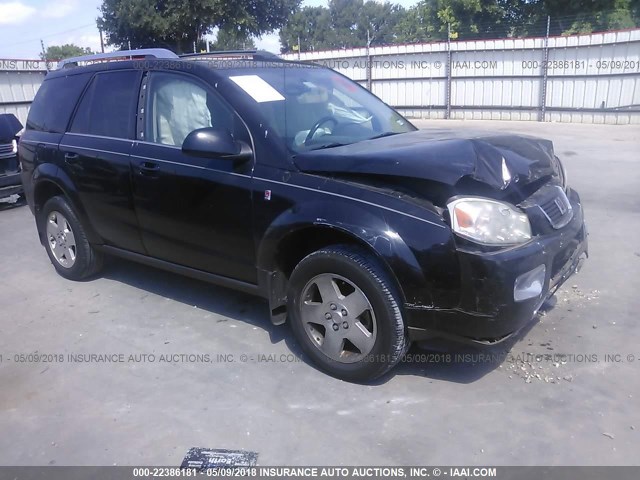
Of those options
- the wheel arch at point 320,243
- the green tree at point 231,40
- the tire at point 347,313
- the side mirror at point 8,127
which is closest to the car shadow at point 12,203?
the side mirror at point 8,127

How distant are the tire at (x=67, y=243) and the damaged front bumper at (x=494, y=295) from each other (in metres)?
3.19

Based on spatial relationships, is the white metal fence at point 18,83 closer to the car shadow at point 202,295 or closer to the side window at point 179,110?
the car shadow at point 202,295

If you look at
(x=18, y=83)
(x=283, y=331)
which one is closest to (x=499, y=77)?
(x=18, y=83)

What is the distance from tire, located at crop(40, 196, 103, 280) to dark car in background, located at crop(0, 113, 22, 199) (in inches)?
143

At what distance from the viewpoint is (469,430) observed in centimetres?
297

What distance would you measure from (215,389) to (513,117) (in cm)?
1596

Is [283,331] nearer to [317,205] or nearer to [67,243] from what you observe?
[317,205]

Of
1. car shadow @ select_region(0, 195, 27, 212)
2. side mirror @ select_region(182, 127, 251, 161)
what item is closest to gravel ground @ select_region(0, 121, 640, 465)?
side mirror @ select_region(182, 127, 251, 161)

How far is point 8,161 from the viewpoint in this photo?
847 centimetres

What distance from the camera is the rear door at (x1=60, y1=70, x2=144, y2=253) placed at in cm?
439

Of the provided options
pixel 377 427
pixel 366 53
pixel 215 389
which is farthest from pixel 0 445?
pixel 366 53

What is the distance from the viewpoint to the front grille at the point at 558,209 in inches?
129

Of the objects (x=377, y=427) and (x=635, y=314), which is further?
(x=635, y=314)

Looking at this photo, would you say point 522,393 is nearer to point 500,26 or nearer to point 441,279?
point 441,279
